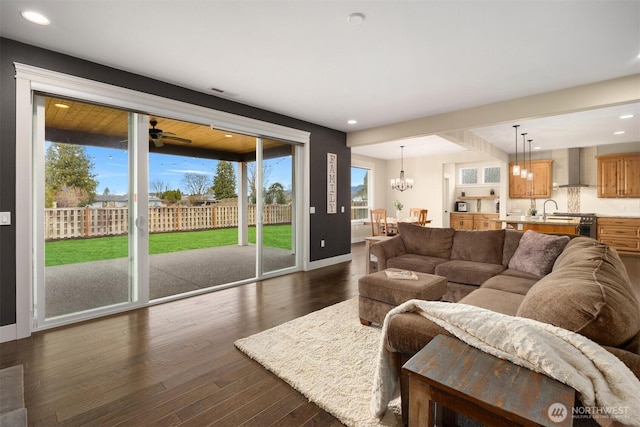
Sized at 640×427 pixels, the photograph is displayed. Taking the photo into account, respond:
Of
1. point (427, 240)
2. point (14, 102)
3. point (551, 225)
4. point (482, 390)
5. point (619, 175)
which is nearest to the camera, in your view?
point (482, 390)

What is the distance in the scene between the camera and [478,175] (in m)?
9.45

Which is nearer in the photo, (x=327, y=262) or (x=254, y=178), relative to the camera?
(x=254, y=178)

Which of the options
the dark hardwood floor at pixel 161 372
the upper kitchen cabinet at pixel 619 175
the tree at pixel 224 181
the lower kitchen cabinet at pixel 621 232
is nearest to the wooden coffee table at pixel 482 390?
the dark hardwood floor at pixel 161 372

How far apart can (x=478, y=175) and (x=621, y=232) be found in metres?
3.59

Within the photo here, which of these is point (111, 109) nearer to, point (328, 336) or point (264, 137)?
point (264, 137)

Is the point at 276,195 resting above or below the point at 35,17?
below

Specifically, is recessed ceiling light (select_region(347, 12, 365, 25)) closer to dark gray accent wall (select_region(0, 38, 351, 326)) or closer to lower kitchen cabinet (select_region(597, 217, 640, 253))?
dark gray accent wall (select_region(0, 38, 351, 326))

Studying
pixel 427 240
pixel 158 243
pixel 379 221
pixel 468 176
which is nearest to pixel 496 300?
pixel 427 240

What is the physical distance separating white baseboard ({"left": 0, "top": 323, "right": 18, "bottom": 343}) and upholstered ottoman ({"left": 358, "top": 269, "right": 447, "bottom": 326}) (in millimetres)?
3120

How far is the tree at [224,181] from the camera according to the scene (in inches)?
370

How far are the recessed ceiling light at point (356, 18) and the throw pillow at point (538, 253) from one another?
9.41 feet

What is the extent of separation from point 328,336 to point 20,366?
2.36m

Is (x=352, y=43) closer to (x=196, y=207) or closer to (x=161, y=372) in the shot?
(x=161, y=372)

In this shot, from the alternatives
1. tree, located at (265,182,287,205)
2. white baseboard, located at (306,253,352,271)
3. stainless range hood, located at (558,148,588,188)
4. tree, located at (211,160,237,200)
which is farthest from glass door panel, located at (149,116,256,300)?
stainless range hood, located at (558,148,588,188)
